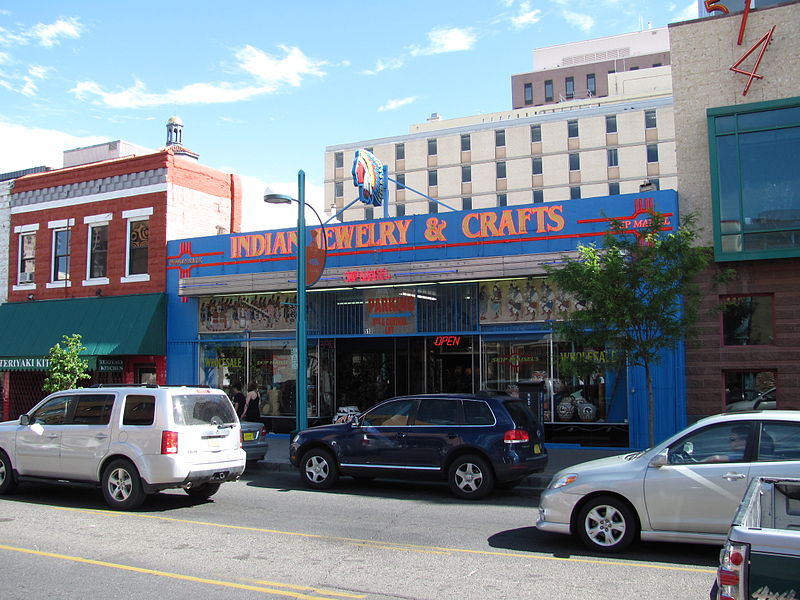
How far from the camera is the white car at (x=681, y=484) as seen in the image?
6953 millimetres

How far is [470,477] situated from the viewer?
1084 centimetres

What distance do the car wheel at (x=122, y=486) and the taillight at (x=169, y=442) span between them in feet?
1.95

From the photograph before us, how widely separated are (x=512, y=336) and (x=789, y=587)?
13570 millimetres

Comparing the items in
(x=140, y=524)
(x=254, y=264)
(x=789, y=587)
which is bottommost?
(x=140, y=524)

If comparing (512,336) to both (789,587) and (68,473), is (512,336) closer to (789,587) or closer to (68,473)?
(68,473)

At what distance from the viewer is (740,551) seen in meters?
3.22

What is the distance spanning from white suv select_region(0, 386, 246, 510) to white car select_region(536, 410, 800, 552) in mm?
5036

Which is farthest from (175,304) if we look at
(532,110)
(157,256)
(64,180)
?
(532,110)

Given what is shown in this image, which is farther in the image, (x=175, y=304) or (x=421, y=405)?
(x=175, y=304)

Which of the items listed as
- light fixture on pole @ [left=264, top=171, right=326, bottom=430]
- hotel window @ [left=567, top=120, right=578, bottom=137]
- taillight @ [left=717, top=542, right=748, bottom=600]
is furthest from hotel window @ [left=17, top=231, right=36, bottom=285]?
hotel window @ [left=567, top=120, right=578, bottom=137]

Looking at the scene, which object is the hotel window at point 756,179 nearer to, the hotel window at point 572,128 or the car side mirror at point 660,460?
the car side mirror at point 660,460

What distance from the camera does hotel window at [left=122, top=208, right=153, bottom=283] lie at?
830 inches

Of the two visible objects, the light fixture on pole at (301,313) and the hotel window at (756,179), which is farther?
the light fixture on pole at (301,313)

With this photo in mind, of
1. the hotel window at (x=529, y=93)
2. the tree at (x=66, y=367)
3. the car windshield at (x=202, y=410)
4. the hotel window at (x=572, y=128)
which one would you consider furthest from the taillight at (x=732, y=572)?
the hotel window at (x=529, y=93)
